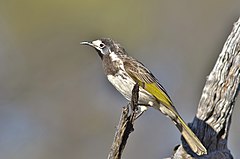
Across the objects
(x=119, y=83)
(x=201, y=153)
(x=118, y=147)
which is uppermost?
(x=119, y=83)

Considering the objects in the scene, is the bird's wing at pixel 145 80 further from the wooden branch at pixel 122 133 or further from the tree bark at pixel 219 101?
the wooden branch at pixel 122 133

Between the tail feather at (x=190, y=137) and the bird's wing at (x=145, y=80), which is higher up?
the bird's wing at (x=145, y=80)

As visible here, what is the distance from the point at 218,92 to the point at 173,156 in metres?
0.42

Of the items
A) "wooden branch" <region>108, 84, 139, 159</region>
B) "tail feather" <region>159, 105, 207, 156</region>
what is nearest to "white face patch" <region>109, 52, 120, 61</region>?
"tail feather" <region>159, 105, 207, 156</region>

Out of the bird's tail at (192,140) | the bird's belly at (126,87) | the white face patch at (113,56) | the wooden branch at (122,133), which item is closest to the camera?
the wooden branch at (122,133)

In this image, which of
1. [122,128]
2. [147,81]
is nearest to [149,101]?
[147,81]

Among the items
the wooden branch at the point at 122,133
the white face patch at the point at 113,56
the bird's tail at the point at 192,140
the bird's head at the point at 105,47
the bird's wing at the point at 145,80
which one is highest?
the bird's head at the point at 105,47

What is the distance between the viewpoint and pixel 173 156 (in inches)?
137

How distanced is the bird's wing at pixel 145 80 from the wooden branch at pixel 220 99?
0.26 metres

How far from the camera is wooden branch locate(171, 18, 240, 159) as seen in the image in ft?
11.1

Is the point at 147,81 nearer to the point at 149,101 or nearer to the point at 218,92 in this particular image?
the point at 149,101

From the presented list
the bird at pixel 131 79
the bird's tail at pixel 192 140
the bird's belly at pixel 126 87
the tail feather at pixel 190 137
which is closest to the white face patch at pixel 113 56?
the bird at pixel 131 79

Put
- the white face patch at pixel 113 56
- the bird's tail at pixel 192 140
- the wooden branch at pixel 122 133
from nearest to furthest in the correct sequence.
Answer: the wooden branch at pixel 122 133, the bird's tail at pixel 192 140, the white face patch at pixel 113 56

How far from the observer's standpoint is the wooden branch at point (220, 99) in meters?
3.40
